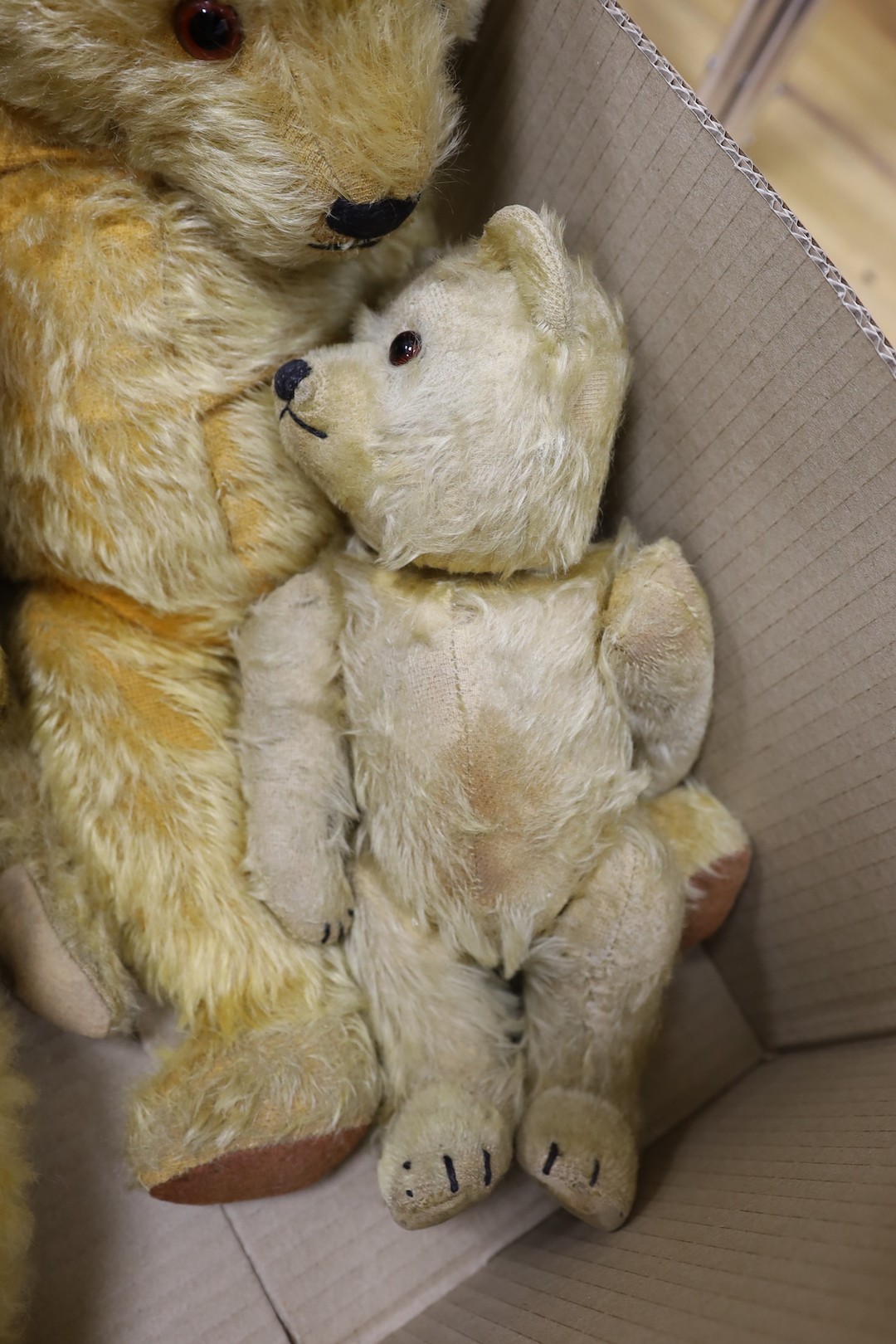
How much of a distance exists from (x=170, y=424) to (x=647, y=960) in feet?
1.52

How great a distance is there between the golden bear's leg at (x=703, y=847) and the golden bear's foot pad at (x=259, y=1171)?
0.29 m

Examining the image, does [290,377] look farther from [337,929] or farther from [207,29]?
[337,929]

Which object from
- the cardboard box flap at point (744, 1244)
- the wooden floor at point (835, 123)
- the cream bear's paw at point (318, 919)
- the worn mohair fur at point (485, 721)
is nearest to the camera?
the cardboard box flap at point (744, 1244)

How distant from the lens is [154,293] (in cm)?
60

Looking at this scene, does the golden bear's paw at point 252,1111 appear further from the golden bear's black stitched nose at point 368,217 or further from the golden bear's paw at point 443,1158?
the golden bear's black stitched nose at point 368,217

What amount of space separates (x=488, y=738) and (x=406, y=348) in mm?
240

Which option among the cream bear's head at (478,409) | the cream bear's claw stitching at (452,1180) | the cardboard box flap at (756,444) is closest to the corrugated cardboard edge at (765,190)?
the cardboard box flap at (756,444)

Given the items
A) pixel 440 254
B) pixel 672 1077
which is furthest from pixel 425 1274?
pixel 440 254

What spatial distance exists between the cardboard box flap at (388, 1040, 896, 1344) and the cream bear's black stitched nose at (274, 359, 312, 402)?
0.55 metres

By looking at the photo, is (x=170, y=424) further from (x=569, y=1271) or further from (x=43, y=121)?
(x=569, y=1271)

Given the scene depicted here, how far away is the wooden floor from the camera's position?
49.6 inches

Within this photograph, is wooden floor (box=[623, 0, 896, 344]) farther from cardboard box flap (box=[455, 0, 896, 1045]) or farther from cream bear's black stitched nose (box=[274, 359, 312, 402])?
cream bear's black stitched nose (box=[274, 359, 312, 402])

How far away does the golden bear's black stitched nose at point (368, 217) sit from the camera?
21.9 inches

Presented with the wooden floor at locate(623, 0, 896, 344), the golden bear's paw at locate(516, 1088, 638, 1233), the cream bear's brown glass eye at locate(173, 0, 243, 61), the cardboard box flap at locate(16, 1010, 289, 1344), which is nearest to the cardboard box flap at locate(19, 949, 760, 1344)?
the cardboard box flap at locate(16, 1010, 289, 1344)
